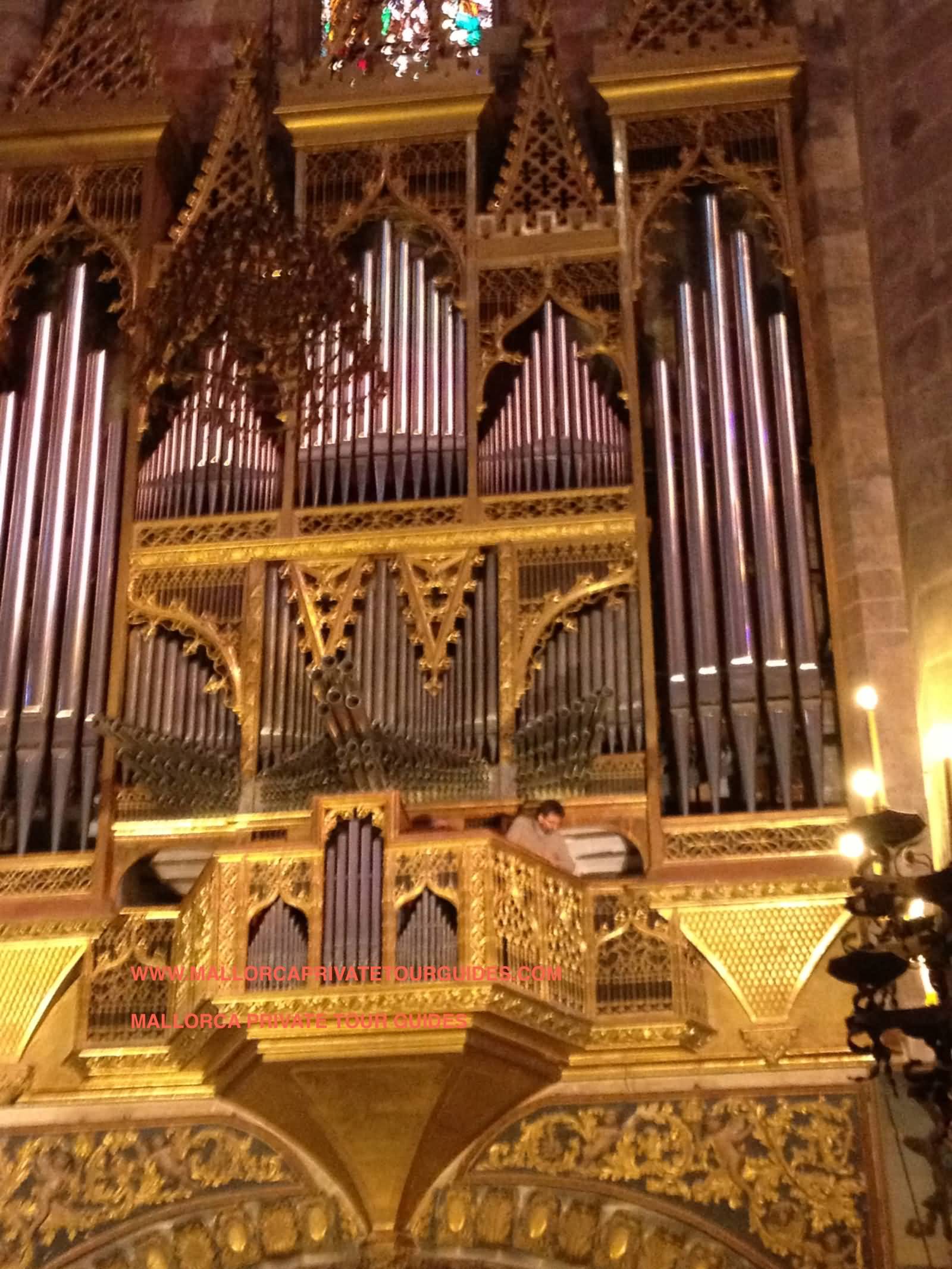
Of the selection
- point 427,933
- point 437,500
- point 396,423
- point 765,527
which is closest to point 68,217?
point 396,423

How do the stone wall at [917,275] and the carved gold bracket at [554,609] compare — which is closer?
the stone wall at [917,275]

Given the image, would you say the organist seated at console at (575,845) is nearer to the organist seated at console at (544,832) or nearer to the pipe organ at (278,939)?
the organist seated at console at (544,832)

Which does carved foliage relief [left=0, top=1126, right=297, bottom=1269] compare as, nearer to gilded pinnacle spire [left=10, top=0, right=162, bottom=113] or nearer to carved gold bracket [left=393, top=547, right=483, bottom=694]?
carved gold bracket [left=393, top=547, right=483, bottom=694]

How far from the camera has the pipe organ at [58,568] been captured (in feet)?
41.5

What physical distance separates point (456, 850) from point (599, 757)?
68.1 inches

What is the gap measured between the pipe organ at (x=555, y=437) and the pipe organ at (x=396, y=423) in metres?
0.28

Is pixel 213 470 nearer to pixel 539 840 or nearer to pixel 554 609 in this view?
pixel 554 609

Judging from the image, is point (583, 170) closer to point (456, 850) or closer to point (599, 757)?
point (599, 757)

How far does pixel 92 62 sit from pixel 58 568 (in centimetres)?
450

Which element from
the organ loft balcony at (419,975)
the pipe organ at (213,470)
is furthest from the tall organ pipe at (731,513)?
the pipe organ at (213,470)

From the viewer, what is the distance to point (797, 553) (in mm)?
12461

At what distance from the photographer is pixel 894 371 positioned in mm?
12719

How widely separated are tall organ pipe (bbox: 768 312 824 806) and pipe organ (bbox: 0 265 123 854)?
4.65 meters

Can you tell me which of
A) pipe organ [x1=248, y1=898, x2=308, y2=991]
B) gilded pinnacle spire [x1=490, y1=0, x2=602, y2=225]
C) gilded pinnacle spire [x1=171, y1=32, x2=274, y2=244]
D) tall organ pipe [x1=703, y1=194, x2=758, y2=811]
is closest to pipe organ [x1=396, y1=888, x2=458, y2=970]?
pipe organ [x1=248, y1=898, x2=308, y2=991]
